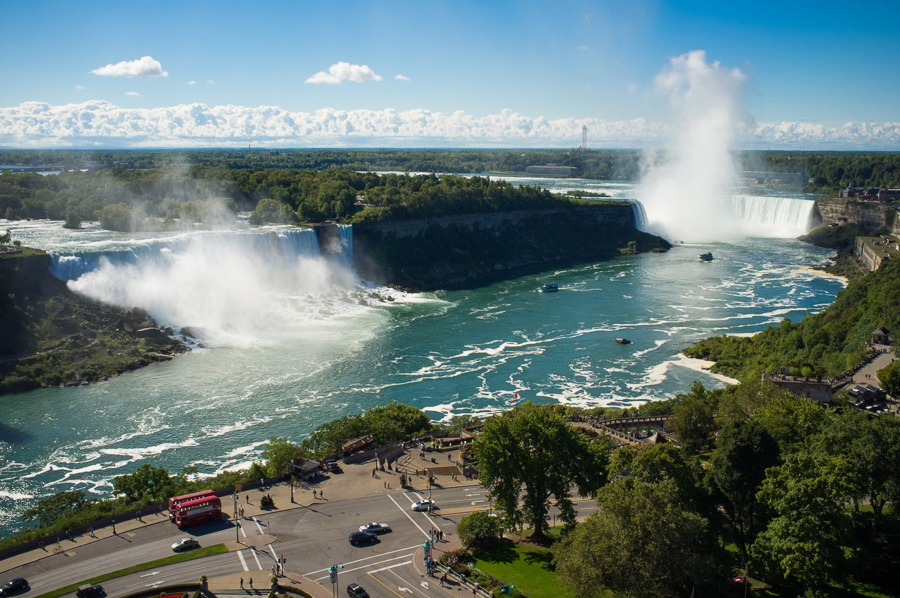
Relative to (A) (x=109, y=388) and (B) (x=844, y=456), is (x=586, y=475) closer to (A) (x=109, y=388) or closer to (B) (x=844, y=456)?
(B) (x=844, y=456)

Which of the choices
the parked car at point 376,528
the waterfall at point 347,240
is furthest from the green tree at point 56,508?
the waterfall at point 347,240

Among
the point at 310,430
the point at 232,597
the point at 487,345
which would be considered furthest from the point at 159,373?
the point at 232,597

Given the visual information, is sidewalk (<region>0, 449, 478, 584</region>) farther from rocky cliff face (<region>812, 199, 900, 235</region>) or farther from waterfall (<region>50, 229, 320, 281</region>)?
rocky cliff face (<region>812, 199, 900, 235</region>)

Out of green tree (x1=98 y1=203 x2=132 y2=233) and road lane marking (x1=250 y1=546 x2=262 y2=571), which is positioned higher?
green tree (x1=98 y1=203 x2=132 y2=233)

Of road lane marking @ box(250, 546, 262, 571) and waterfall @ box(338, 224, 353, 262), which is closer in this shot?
road lane marking @ box(250, 546, 262, 571)

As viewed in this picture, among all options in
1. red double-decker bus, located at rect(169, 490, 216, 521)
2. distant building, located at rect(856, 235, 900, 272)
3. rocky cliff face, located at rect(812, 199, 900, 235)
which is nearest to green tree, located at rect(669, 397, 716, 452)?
red double-decker bus, located at rect(169, 490, 216, 521)
